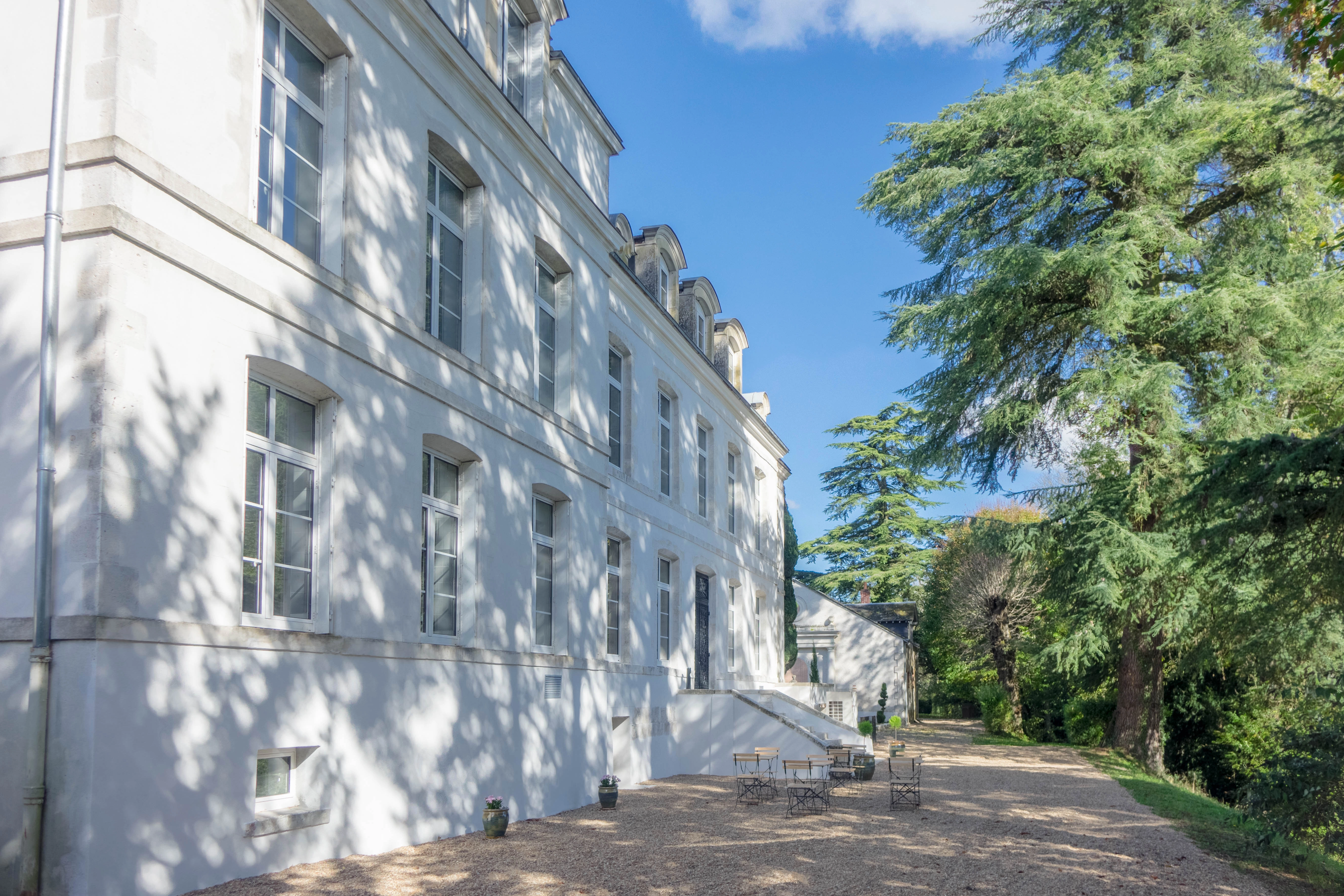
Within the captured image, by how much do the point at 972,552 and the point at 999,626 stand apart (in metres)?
2.58

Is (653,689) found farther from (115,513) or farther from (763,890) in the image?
(115,513)

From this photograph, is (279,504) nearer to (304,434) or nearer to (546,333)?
(304,434)

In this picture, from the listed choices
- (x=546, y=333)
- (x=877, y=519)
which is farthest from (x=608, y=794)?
(x=877, y=519)

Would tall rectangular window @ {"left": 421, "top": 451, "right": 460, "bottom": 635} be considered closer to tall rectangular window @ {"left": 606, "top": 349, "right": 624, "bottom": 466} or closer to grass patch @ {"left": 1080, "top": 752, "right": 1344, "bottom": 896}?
tall rectangular window @ {"left": 606, "top": 349, "right": 624, "bottom": 466}

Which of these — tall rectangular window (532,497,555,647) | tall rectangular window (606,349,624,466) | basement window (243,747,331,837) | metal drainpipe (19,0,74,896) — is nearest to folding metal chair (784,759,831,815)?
tall rectangular window (532,497,555,647)

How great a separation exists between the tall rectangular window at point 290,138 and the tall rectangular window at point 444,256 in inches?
58.6

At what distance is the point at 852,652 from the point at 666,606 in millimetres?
20642

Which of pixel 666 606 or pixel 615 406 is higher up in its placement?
pixel 615 406

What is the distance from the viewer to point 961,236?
1914 centimetres

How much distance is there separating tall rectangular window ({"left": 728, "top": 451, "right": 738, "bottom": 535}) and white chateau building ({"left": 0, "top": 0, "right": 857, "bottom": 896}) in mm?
9120

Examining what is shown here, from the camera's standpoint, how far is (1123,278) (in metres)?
16.7

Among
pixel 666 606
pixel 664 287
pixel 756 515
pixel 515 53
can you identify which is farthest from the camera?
pixel 756 515

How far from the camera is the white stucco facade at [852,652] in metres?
36.0

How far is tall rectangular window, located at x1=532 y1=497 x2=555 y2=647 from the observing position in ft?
38.7
